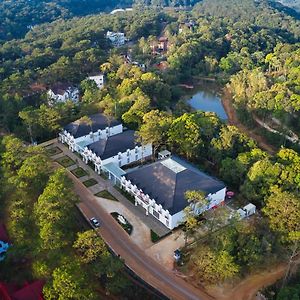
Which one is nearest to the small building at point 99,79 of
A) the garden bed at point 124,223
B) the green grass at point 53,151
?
the green grass at point 53,151

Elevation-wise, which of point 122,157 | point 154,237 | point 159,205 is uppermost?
point 159,205

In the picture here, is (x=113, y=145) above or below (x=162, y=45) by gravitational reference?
above

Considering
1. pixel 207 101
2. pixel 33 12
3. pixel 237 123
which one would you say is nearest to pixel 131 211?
pixel 237 123

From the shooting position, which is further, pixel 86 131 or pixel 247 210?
pixel 86 131

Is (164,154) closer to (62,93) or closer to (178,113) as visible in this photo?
(178,113)

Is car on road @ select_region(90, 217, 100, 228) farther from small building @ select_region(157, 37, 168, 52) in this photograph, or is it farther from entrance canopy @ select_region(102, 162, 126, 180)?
small building @ select_region(157, 37, 168, 52)

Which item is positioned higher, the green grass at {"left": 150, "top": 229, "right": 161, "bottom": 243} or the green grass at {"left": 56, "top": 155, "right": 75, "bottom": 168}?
the green grass at {"left": 150, "top": 229, "right": 161, "bottom": 243}

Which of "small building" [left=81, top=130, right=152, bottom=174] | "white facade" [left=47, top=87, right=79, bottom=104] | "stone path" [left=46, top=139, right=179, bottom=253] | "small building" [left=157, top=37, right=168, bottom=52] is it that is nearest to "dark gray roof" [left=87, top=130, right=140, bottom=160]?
"small building" [left=81, top=130, right=152, bottom=174]
